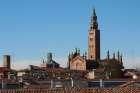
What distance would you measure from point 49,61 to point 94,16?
18637mm

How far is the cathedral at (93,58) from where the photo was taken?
132325mm

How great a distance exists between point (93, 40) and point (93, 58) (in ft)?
23.2

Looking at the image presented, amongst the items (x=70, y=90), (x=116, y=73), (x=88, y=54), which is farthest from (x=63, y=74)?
(x=70, y=90)

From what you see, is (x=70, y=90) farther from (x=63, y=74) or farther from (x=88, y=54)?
(x=88, y=54)

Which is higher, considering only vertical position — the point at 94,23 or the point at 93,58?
the point at 94,23

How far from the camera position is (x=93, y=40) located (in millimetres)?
152000

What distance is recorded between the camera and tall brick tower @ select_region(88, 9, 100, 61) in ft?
490

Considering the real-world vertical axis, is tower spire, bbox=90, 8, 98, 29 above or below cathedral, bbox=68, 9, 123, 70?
above

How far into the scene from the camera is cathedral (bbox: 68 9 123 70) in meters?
132

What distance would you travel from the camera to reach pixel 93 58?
5778 inches

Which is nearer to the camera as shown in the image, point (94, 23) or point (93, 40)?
point (94, 23)

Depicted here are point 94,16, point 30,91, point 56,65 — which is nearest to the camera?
point 30,91

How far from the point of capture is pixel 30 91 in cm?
2631

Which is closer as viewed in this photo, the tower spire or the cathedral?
the cathedral
